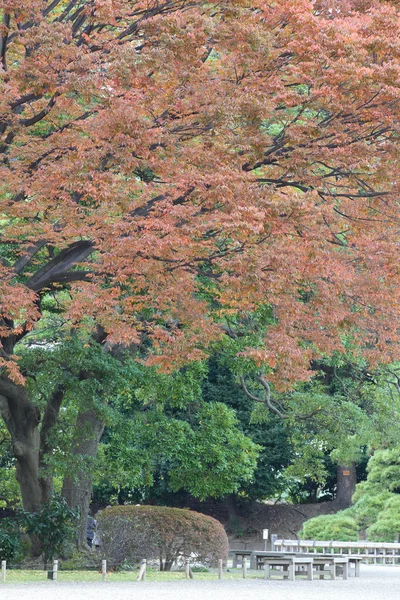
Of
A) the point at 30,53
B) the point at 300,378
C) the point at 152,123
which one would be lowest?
the point at 300,378

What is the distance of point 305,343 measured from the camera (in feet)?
55.6

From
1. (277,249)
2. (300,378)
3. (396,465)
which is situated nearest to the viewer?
(277,249)

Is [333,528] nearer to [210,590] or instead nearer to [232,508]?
[232,508]

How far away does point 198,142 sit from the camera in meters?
12.3

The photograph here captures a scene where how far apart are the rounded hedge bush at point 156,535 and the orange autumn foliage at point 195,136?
4.78m

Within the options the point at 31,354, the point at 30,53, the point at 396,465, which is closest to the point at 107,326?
the point at 31,354

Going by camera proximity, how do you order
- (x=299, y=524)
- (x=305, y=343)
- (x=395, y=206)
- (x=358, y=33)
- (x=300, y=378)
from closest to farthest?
(x=358, y=33)
(x=395, y=206)
(x=300, y=378)
(x=305, y=343)
(x=299, y=524)

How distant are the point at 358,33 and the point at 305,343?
777 cm

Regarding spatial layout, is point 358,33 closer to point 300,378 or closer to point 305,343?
point 300,378

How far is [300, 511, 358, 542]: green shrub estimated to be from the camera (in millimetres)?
25016

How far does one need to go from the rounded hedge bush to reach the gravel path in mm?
1800

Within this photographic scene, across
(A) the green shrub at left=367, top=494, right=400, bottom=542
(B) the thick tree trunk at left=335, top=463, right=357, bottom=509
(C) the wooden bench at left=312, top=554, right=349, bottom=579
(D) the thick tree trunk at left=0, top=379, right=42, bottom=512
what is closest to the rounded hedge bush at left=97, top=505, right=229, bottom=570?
(D) the thick tree trunk at left=0, top=379, right=42, bottom=512

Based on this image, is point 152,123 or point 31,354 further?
point 31,354

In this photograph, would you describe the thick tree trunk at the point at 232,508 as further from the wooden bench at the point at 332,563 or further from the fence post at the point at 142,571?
the fence post at the point at 142,571
